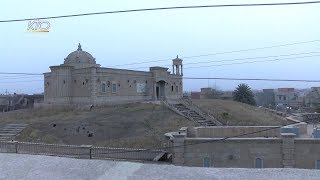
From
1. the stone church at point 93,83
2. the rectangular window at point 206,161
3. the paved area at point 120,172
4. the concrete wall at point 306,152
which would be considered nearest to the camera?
the paved area at point 120,172

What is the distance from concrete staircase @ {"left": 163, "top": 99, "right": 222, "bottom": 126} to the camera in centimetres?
4188

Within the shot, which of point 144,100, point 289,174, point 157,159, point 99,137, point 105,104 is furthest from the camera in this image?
point 144,100

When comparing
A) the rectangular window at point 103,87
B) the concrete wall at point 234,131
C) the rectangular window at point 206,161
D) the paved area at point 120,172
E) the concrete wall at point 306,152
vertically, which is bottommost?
the rectangular window at point 206,161

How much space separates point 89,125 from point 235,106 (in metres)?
23.5

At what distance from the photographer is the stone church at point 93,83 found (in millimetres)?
46250

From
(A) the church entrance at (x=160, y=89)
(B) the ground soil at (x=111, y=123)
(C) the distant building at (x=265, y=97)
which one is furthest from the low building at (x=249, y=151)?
(C) the distant building at (x=265, y=97)

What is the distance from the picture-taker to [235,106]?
54.5 meters

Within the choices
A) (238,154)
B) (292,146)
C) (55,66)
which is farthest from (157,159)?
(55,66)

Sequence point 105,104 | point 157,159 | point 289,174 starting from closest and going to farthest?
1. point 289,174
2. point 157,159
3. point 105,104

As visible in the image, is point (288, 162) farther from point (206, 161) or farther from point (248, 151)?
point (206, 161)

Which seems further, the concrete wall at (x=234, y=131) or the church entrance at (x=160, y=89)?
the church entrance at (x=160, y=89)

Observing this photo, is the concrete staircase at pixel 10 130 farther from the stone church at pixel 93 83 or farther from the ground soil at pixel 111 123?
the stone church at pixel 93 83

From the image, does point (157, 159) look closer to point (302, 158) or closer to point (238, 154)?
point (238, 154)

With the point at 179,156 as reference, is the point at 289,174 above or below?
above
